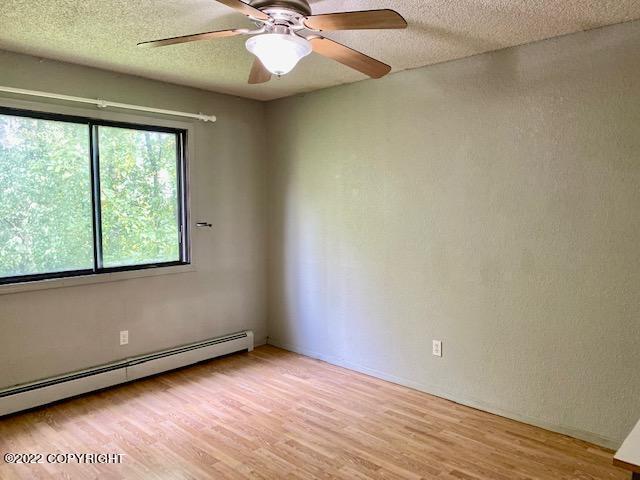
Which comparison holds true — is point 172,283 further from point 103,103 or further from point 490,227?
point 490,227

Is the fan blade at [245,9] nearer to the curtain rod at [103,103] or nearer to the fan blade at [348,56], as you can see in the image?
the fan blade at [348,56]

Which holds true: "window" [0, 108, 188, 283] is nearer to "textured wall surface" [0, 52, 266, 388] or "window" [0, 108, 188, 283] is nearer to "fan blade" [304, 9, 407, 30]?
"textured wall surface" [0, 52, 266, 388]

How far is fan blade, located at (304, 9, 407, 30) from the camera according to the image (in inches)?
67.2

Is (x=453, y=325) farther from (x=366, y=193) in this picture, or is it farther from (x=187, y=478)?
(x=187, y=478)

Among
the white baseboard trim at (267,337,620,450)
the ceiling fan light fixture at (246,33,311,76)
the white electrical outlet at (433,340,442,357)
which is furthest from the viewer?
the white electrical outlet at (433,340,442,357)

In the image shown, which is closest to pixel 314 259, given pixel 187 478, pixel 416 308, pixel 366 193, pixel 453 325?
pixel 366 193

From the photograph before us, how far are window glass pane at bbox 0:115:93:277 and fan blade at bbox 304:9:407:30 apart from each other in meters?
2.23

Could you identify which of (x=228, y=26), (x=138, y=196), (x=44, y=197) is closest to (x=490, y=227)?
(x=228, y=26)

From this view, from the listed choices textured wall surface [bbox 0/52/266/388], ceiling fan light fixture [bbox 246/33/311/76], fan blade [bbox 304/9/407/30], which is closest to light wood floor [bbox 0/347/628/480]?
textured wall surface [bbox 0/52/266/388]

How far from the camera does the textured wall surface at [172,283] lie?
313 centimetres

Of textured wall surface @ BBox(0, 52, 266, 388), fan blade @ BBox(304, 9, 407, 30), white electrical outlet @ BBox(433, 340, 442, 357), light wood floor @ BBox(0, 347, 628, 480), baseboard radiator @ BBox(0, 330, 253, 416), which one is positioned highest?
fan blade @ BBox(304, 9, 407, 30)

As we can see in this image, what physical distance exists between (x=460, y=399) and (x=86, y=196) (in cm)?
302

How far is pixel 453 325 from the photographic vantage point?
328 cm

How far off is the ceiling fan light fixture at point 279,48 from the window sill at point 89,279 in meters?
2.24
